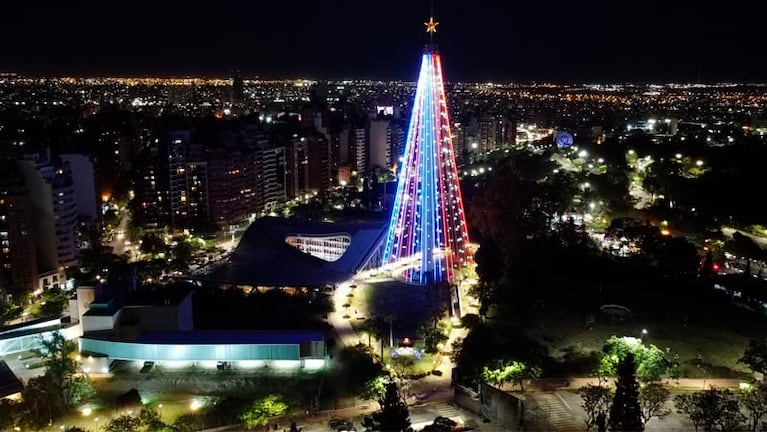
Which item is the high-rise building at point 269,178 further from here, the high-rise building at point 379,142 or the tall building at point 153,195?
the high-rise building at point 379,142

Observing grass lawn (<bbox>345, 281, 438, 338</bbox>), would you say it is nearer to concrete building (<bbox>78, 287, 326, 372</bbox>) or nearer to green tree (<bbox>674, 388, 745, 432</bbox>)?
concrete building (<bbox>78, 287, 326, 372</bbox>)

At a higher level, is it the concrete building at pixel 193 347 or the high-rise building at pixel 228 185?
the high-rise building at pixel 228 185

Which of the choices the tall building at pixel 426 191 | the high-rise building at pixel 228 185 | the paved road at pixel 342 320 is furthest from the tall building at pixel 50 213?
the tall building at pixel 426 191

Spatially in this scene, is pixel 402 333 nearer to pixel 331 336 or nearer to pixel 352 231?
pixel 331 336

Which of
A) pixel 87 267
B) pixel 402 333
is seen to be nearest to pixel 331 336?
pixel 402 333

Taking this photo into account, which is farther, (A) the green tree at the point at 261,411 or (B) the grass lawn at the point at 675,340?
(B) the grass lawn at the point at 675,340

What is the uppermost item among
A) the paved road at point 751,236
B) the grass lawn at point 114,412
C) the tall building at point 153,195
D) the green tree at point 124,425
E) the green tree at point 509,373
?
the tall building at point 153,195

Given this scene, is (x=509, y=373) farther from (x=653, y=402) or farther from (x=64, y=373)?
(x=64, y=373)
